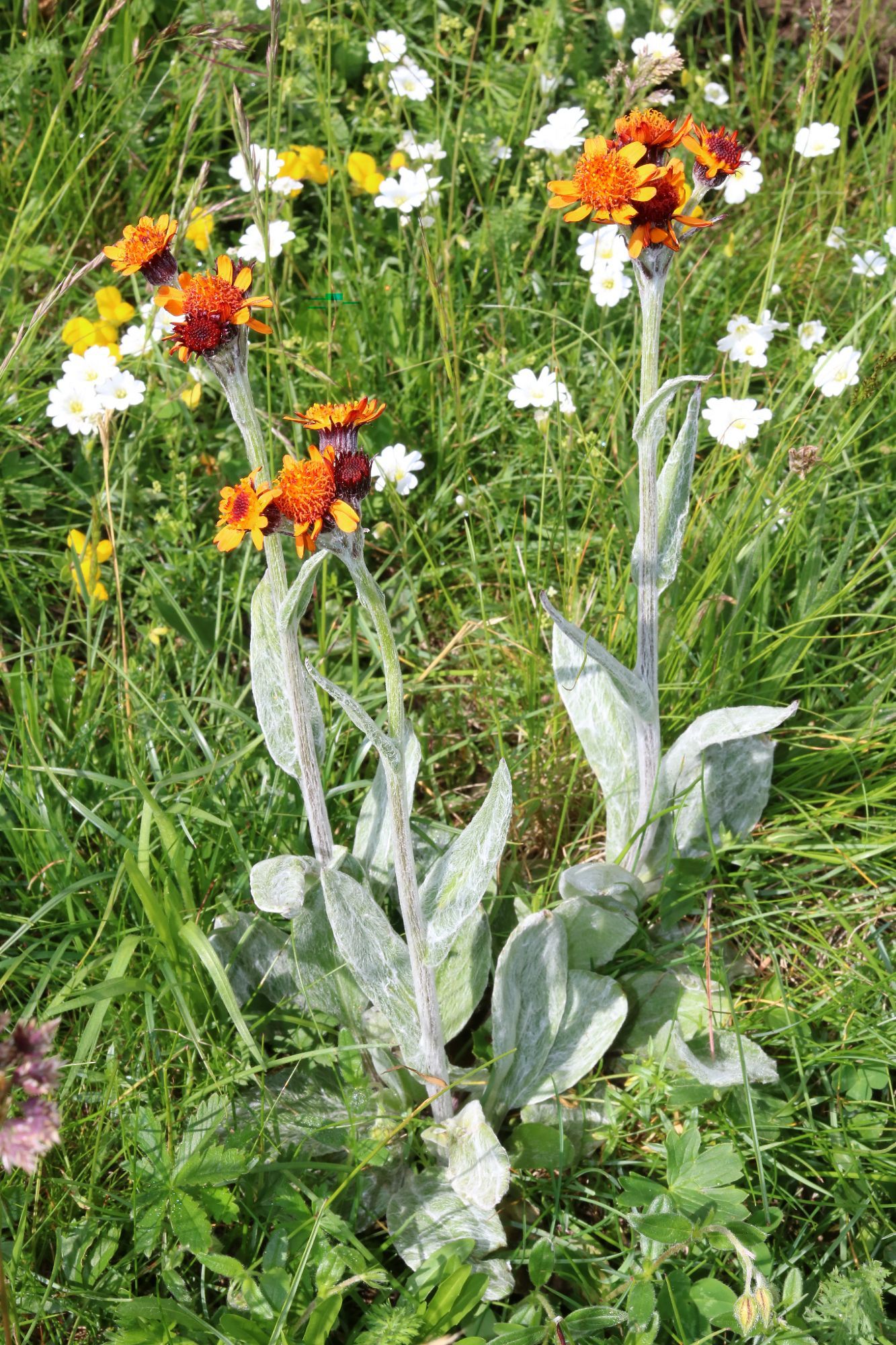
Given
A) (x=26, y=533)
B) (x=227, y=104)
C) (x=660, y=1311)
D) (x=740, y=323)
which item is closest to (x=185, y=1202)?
(x=660, y=1311)

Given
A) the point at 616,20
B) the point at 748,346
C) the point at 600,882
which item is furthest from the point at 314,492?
the point at 616,20

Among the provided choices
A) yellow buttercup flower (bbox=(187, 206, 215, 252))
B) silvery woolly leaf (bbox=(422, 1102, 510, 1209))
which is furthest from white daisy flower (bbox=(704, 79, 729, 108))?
silvery woolly leaf (bbox=(422, 1102, 510, 1209))

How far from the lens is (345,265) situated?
11.5 feet

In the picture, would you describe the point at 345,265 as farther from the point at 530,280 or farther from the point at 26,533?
the point at 26,533

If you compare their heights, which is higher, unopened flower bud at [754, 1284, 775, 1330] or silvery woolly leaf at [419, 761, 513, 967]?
silvery woolly leaf at [419, 761, 513, 967]

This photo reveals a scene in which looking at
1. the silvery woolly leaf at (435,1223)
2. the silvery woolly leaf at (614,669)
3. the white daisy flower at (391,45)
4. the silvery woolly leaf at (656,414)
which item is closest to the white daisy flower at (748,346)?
the silvery woolly leaf at (656,414)

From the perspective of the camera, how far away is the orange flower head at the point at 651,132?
1.73 m

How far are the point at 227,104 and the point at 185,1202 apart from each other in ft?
11.0

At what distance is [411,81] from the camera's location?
351cm

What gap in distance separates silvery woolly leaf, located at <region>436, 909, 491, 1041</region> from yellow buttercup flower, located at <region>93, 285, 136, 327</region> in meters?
2.11

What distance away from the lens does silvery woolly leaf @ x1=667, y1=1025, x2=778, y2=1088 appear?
214 centimetres

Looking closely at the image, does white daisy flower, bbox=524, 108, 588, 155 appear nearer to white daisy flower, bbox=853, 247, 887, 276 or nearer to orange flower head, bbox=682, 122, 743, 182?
white daisy flower, bbox=853, 247, 887, 276

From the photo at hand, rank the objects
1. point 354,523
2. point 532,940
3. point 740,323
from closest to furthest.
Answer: point 354,523 → point 532,940 → point 740,323

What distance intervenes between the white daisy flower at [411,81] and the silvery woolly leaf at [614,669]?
83.8 inches
